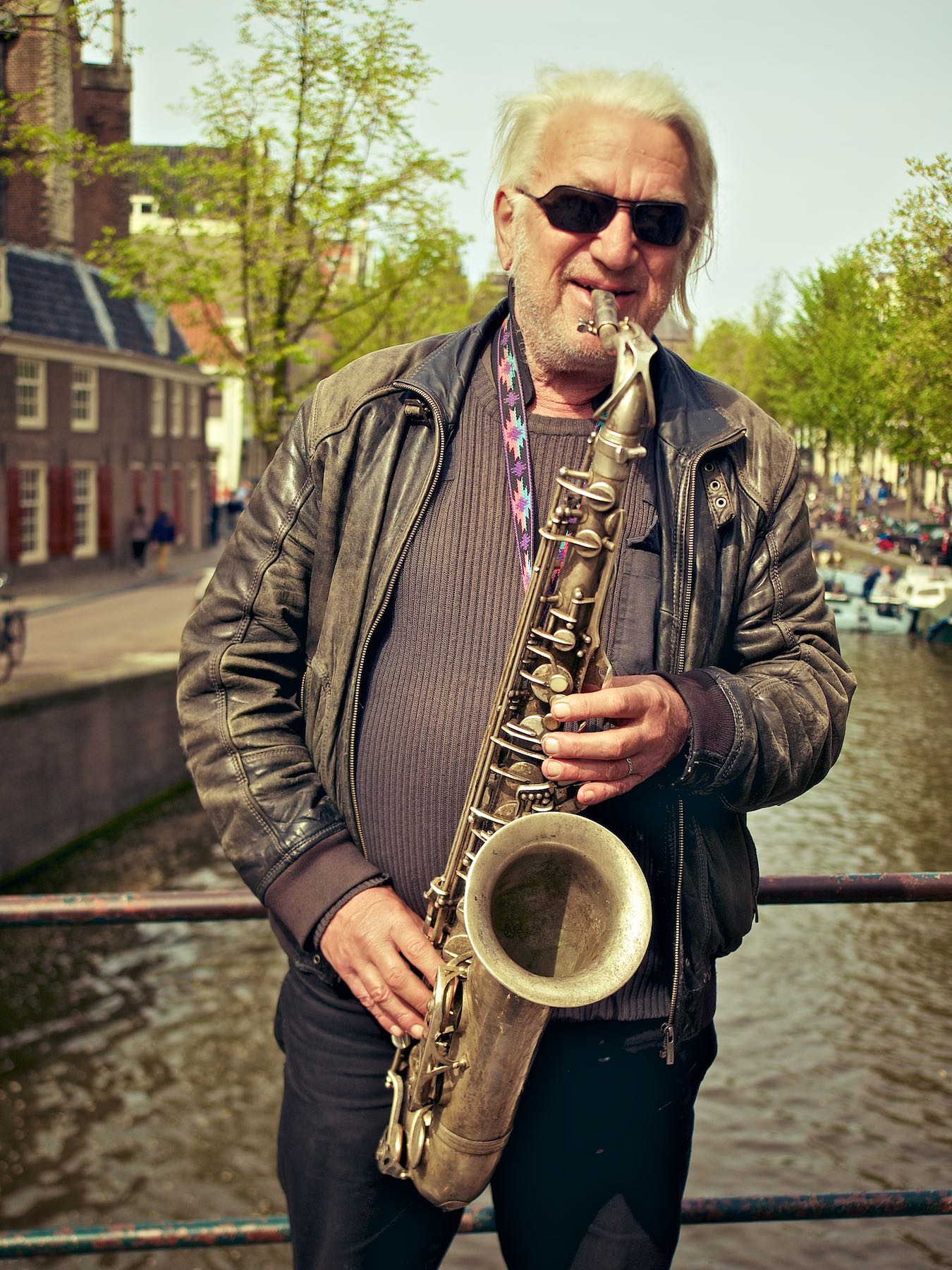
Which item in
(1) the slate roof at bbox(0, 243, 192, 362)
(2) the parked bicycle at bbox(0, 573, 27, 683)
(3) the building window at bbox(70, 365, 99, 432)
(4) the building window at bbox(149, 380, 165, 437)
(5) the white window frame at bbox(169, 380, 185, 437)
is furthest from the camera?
(5) the white window frame at bbox(169, 380, 185, 437)

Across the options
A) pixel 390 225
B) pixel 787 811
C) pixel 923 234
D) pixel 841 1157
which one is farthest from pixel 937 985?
pixel 390 225

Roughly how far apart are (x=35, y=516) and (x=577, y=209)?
24.2 m

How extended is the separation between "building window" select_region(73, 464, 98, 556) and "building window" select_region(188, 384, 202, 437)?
6293mm

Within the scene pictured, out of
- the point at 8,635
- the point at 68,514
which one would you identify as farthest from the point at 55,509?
the point at 8,635

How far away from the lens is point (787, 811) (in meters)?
17.6

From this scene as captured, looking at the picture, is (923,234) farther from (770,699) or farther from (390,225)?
(770,699)

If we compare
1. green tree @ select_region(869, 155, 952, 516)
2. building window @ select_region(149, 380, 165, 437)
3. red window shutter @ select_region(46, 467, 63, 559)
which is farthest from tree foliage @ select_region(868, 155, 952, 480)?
building window @ select_region(149, 380, 165, 437)

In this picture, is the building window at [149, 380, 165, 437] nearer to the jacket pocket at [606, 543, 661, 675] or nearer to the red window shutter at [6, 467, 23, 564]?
the red window shutter at [6, 467, 23, 564]

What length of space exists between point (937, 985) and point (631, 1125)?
1212 cm

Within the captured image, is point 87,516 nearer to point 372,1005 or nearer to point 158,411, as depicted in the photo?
point 158,411

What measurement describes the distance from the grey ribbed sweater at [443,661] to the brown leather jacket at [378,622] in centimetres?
3

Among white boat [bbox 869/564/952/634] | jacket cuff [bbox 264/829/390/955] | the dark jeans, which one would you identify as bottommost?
white boat [bbox 869/564/952/634]

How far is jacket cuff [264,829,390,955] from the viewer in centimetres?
188

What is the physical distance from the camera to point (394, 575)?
6.38 feet
